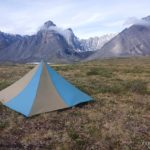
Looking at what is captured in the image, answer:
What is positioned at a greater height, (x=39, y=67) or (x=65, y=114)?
(x=39, y=67)

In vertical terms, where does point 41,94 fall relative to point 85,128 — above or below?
above

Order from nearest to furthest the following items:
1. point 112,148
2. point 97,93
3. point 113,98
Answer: point 112,148 → point 113,98 → point 97,93

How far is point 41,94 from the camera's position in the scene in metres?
18.5

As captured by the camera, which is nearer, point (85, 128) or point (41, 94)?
point (85, 128)

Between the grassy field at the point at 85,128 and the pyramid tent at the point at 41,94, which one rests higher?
the pyramid tent at the point at 41,94

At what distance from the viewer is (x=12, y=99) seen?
19.3m

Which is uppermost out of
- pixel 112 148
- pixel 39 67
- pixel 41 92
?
pixel 39 67

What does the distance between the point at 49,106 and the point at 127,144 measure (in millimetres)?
6596

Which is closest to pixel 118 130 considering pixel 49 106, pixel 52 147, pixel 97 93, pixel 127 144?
pixel 127 144

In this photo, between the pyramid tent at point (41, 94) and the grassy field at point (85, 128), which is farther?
the pyramid tent at point (41, 94)

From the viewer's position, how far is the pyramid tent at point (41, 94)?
1773 centimetres

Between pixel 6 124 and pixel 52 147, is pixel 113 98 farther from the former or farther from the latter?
pixel 52 147

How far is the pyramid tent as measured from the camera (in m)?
17.7

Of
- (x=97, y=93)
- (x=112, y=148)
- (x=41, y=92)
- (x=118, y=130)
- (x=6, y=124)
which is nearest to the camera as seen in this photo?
(x=112, y=148)
